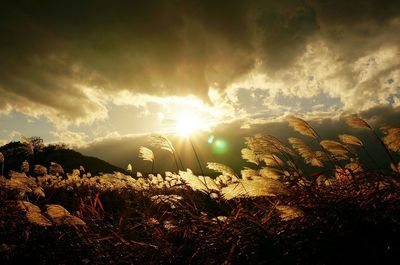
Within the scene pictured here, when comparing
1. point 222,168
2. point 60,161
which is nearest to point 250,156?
point 222,168

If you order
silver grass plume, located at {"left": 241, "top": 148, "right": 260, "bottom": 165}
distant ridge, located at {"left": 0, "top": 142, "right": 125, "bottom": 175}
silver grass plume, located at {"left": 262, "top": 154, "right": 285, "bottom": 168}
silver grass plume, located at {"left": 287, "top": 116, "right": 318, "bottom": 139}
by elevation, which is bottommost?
distant ridge, located at {"left": 0, "top": 142, "right": 125, "bottom": 175}

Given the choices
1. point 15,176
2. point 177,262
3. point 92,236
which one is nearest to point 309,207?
point 177,262

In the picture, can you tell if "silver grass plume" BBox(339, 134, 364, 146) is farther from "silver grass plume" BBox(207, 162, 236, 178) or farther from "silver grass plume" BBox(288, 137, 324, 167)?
"silver grass plume" BBox(207, 162, 236, 178)

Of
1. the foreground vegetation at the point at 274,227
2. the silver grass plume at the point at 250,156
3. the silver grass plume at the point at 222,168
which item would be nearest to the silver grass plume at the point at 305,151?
the foreground vegetation at the point at 274,227

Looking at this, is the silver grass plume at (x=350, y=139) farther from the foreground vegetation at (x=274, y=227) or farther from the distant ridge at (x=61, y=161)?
the distant ridge at (x=61, y=161)

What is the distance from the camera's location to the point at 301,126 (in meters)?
3.91

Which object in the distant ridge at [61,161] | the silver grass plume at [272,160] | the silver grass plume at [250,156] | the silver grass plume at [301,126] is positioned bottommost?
the distant ridge at [61,161]

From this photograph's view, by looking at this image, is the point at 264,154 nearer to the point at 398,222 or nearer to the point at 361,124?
the point at 361,124

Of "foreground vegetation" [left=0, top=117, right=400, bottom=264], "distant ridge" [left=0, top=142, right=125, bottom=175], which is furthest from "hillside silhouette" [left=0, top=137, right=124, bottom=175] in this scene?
"foreground vegetation" [left=0, top=117, right=400, bottom=264]

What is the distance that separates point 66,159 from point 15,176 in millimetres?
46111

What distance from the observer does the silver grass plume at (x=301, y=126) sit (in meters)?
3.88

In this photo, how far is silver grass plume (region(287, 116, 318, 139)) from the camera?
388 cm

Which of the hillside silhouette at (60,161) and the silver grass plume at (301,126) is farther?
the hillside silhouette at (60,161)

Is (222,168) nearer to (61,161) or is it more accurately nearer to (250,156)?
(250,156)
